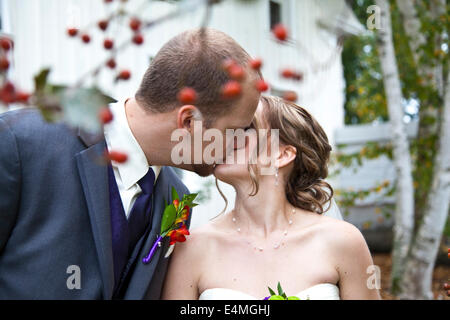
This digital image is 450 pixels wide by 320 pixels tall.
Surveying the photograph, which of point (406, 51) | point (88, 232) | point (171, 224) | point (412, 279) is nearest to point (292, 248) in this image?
point (171, 224)

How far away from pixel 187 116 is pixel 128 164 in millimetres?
345

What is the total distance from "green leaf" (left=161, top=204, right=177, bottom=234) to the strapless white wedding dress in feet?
1.45

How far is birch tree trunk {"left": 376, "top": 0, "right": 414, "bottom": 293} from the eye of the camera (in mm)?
5883

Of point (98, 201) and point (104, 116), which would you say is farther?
point (98, 201)

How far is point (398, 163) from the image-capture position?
19.8 feet

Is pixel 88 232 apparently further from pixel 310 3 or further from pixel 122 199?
pixel 310 3

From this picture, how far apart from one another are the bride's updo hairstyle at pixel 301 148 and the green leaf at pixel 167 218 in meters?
0.51

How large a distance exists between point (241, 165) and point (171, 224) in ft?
1.66

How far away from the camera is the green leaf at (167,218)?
2275 mm

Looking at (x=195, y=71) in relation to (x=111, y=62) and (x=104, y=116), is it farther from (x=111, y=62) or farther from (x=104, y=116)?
(x=104, y=116)

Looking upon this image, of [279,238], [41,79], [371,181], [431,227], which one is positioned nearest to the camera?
[41,79]

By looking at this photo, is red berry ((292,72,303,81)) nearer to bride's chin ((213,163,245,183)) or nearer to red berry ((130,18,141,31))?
red berry ((130,18,141,31))

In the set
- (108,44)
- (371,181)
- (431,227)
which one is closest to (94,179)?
(108,44)

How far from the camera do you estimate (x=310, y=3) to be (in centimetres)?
1089
